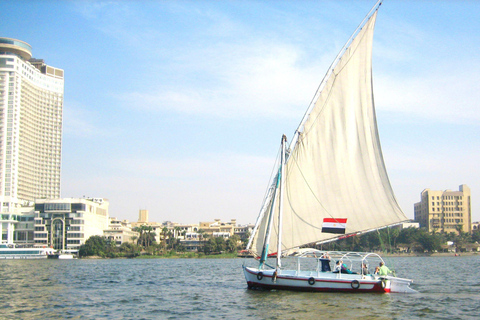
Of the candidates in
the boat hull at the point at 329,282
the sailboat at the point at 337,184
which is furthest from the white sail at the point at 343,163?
the boat hull at the point at 329,282

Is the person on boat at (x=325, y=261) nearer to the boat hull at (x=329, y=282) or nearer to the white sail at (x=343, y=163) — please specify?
the boat hull at (x=329, y=282)

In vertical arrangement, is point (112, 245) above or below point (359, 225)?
below

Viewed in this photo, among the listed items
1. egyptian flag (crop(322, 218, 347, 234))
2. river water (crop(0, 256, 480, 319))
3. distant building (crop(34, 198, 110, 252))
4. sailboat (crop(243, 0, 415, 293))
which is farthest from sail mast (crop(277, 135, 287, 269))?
distant building (crop(34, 198, 110, 252))

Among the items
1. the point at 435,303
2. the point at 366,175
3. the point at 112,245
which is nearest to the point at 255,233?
the point at 366,175

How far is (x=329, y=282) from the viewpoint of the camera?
4006 centimetres

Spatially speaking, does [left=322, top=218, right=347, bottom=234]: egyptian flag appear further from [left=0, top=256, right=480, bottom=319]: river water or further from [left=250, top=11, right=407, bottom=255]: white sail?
[left=0, top=256, right=480, bottom=319]: river water

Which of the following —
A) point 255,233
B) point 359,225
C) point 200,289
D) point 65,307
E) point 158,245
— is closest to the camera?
point 65,307

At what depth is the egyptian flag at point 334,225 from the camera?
40.7 metres

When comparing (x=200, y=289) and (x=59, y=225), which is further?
(x=59, y=225)

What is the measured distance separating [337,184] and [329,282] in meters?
7.48

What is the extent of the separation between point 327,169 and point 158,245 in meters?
165

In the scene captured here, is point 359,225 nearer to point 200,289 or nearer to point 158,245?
point 200,289

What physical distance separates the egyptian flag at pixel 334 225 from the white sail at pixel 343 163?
0.08m

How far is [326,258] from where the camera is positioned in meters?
41.2
